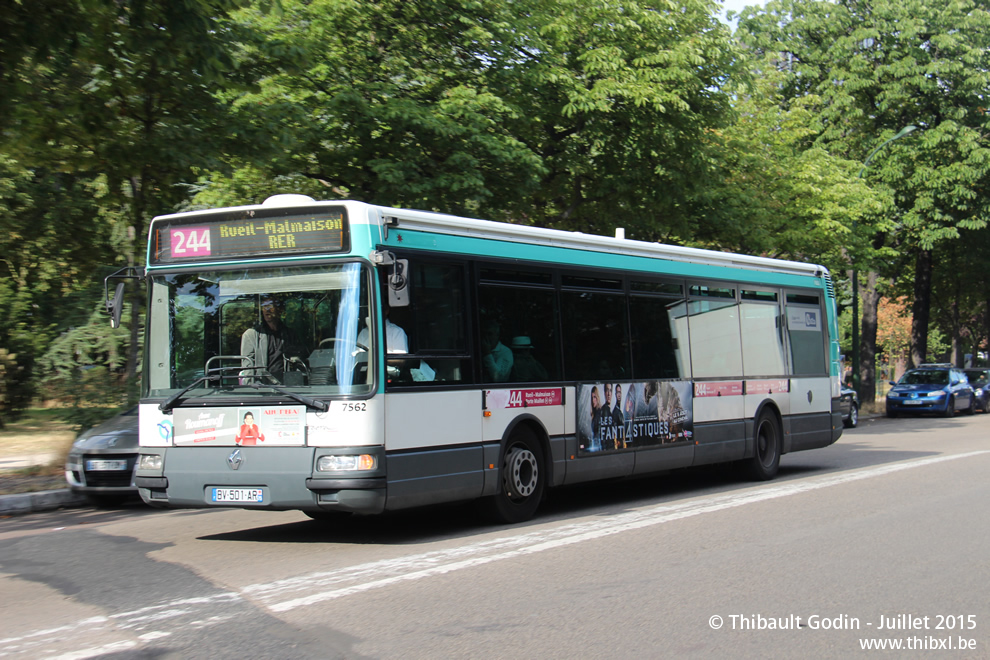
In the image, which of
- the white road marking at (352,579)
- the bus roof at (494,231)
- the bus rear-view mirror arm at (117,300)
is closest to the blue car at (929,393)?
the bus roof at (494,231)

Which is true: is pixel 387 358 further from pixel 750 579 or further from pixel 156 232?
pixel 750 579

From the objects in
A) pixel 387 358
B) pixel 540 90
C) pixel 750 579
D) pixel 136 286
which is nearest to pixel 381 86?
pixel 540 90

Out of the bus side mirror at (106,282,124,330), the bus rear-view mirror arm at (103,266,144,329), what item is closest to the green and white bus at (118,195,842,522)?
the bus rear-view mirror arm at (103,266,144,329)

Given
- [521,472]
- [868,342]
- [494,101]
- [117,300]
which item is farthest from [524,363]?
[868,342]

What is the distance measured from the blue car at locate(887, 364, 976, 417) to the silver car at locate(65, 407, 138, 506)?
89.2 feet

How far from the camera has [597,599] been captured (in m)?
6.37

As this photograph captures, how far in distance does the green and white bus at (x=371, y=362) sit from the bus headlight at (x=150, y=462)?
→ 0.01 m

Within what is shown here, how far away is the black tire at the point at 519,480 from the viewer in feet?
31.1

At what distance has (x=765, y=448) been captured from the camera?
1414cm

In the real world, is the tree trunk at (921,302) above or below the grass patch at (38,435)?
above

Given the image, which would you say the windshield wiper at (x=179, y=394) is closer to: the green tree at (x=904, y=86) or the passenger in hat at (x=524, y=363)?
the passenger in hat at (x=524, y=363)

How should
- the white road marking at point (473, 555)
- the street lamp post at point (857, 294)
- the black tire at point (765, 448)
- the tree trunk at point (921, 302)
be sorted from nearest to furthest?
the white road marking at point (473, 555), the black tire at point (765, 448), the street lamp post at point (857, 294), the tree trunk at point (921, 302)

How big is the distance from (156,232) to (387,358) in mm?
2519

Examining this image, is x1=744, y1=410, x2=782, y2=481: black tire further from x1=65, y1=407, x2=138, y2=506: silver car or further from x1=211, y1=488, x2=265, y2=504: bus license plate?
x1=65, y1=407, x2=138, y2=506: silver car
